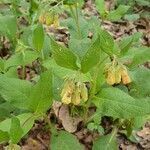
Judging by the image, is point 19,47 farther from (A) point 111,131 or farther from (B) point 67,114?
(A) point 111,131

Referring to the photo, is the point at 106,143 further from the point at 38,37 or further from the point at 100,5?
the point at 100,5

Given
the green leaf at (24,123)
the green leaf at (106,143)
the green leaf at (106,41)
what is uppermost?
the green leaf at (106,41)

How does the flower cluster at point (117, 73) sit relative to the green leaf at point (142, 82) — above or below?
above

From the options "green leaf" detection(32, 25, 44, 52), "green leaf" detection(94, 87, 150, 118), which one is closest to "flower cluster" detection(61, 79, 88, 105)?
"green leaf" detection(94, 87, 150, 118)

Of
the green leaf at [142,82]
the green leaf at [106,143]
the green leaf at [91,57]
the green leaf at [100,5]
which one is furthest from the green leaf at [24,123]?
the green leaf at [100,5]

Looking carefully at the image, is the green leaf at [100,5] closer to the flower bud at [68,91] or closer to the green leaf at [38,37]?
the green leaf at [38,37]

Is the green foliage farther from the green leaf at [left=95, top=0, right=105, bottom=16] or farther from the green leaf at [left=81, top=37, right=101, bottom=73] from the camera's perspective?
the green leaf at [left=95, top=0, right=105, bottom=16]

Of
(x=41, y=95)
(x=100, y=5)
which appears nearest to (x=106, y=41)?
(x=41, y=95)
